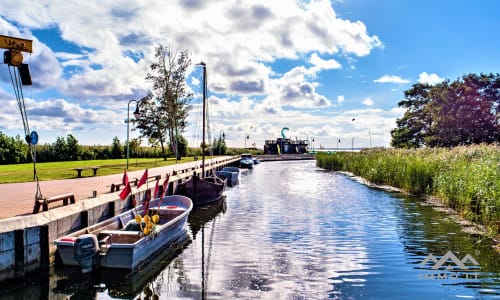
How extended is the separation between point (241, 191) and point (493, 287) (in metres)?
21.8

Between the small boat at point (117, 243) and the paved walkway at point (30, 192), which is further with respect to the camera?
the paved walkway at point (30, 192)

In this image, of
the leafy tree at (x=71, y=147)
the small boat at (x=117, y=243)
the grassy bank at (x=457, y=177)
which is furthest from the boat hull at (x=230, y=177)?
the small boat at (x=117, y=243)

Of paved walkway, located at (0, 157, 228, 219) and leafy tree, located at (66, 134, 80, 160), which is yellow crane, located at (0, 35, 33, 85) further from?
leafy tree, located at (66, 134, 80, 160)

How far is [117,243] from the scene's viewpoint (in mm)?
10766

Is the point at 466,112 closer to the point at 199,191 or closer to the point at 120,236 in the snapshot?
the point at 199,191

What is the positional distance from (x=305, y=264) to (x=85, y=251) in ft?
17.8

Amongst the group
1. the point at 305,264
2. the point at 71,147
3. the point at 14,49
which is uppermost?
the point at 14,49

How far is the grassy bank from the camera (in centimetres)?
1410

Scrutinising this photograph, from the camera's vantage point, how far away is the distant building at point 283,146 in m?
104

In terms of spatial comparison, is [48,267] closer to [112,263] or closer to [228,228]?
[112,263]

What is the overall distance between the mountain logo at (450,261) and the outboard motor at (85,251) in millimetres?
8272

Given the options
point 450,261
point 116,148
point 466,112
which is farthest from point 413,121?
point 450,261

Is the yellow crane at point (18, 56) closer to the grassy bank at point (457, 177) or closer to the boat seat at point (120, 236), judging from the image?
the boat seat at point (120, 236)

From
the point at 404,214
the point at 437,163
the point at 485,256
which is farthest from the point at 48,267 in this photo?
the point at 437,163
